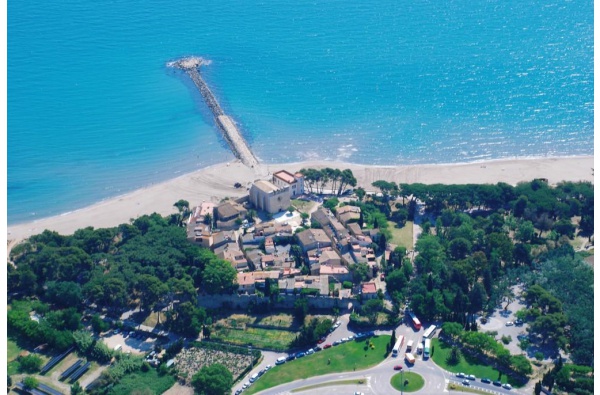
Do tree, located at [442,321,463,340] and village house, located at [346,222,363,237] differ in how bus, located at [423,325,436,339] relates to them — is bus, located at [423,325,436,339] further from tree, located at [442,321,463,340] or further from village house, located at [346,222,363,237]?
village house, located at [346,222,363,237]

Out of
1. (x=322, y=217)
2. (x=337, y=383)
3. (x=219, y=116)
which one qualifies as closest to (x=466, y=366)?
(x=337, y=383)

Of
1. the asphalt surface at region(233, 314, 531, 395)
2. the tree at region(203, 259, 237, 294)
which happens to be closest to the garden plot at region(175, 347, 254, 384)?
the asphalt surface at region(233, 314, 531, 395)

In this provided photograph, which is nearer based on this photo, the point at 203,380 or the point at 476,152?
the point at 203,380

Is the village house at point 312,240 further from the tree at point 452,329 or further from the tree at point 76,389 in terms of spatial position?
the tree at point 76,389

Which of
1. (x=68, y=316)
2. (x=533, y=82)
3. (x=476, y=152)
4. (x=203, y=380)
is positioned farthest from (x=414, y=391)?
(x=533, y=82)

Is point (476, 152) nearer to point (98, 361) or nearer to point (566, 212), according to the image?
point (566, 212)

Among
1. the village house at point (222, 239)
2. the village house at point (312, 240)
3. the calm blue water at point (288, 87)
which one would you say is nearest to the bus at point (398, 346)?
the village house at point (312, 240)

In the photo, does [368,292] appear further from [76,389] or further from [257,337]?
[76,389]
